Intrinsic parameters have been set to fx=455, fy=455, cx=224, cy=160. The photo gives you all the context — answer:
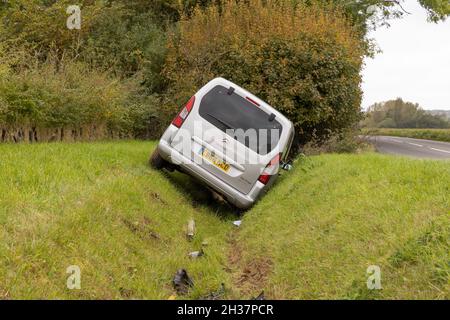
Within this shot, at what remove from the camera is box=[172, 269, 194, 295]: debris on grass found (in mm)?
4906

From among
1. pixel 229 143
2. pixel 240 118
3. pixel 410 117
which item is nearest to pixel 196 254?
pixel 229 143

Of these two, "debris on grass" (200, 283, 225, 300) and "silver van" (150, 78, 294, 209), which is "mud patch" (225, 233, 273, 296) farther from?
"silver van" (150, 78, 294, 209)

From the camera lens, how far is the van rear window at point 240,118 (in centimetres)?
786

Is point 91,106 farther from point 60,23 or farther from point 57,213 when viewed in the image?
point 57,213

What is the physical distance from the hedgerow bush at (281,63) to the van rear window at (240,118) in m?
4.54

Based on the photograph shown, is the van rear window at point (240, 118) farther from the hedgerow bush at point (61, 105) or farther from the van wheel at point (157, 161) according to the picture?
the hedgerow bush at point (61, 105)

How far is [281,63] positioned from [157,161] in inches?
219

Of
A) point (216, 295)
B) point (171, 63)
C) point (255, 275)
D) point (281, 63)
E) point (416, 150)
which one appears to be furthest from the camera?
point (416, 150)

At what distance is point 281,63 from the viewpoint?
12797 millimetres

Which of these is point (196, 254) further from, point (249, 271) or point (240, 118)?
point (240, 118)

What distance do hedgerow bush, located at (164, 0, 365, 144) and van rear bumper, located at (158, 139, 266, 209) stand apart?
16.7 feet

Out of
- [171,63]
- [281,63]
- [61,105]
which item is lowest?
[61,105]

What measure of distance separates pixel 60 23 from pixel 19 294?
1207 centimetres

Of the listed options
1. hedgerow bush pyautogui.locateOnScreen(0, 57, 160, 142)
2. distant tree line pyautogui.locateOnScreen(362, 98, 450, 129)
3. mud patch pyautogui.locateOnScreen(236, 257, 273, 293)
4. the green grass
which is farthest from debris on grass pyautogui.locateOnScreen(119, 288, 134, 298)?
distant tree line pyautogui.locateOnScreen(362, 98, 450, 129)
